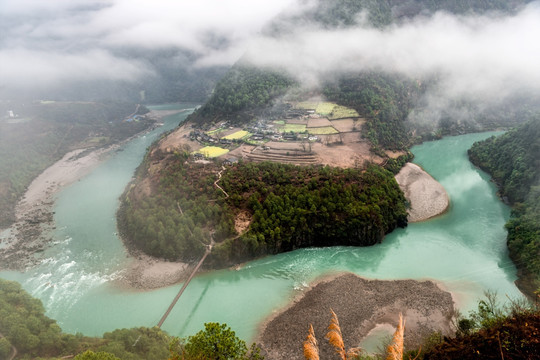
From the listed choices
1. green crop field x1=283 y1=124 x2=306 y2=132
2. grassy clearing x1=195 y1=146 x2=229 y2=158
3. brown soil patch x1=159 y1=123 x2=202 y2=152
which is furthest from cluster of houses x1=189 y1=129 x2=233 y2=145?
green crop field x1=283 y1=124 x2=306 y2=132

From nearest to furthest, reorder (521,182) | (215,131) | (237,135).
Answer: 1. (521,182)
2. (237,135)
3. (215,131)

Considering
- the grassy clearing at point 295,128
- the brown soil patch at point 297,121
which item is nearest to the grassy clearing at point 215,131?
the grassy clearing at point 295,128

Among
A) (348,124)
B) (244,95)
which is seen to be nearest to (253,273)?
(348,124)

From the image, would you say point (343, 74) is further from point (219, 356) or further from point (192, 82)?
point (192, 82)

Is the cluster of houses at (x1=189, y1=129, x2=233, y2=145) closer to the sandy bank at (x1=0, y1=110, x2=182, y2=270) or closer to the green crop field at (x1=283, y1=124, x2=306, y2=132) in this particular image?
the green crop field at (x1=283, y1=124, x2=306, y2=132)

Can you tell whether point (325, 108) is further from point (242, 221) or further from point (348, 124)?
point (242, 221)

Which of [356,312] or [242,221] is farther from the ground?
[242,221]

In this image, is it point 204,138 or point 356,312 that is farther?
point 204,138

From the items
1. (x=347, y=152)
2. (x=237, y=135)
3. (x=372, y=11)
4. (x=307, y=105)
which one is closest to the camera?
(x=347, y=152)

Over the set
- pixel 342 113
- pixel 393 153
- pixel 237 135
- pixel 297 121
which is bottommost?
pixel 393 153

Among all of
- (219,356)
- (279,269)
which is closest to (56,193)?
(279,269)
